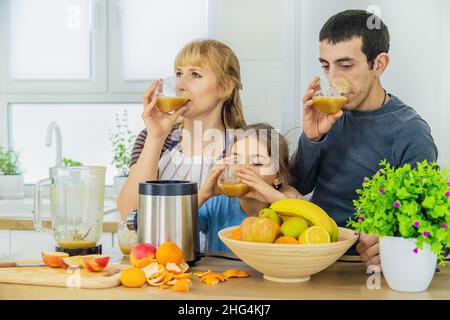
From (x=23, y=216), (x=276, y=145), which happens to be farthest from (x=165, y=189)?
(x=23, y=216)

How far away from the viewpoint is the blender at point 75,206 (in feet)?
5.13

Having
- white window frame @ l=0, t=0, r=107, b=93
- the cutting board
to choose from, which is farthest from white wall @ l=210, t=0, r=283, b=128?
the cutting board

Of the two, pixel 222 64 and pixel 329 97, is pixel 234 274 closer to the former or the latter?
pixel 329 97

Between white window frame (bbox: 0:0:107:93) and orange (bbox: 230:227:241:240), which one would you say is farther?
white window frame (bbox: 0:0:107:93)

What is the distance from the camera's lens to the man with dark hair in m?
2.01

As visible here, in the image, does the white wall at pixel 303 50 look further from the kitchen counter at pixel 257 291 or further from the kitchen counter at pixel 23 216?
the kitchen counter at pixel 257 291

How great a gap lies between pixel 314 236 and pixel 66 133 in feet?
8.88

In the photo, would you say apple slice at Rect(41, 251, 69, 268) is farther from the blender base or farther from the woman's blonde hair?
the woman's blonde hair

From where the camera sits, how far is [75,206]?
158cm

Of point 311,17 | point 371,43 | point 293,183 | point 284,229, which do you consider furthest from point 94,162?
point 284,229

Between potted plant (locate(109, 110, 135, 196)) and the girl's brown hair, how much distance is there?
1.51 m

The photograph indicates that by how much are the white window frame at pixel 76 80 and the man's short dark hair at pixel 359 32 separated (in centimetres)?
184
